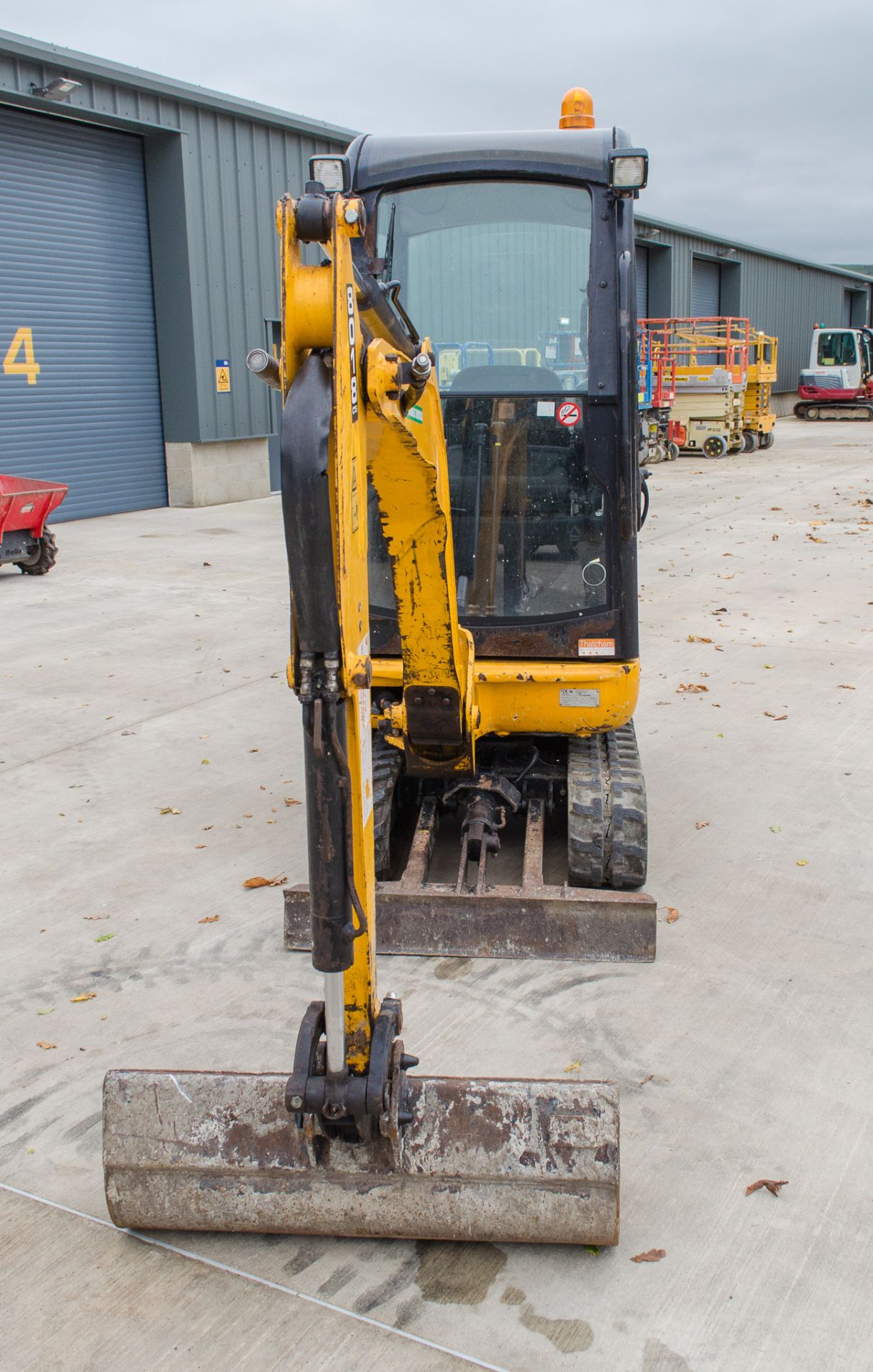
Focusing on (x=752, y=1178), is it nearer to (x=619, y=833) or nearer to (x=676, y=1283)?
(x=676, y=1283)

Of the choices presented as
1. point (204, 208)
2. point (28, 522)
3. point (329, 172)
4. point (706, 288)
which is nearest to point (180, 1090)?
point (329, 172)

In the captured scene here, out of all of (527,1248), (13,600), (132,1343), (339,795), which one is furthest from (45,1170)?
(13,600)

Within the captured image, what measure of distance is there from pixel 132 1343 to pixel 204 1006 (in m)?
1.64

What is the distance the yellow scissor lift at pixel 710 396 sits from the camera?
1031 inches

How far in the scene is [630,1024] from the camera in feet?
14.5

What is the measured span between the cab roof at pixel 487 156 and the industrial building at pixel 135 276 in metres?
12.1

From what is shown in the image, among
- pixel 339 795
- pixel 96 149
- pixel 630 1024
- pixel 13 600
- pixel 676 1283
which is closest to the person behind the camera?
pixel 339 795

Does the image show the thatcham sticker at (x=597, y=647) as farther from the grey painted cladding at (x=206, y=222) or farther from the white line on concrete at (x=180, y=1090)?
the grey painted cladding at (x=206, y=222)

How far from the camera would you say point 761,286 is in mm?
44062

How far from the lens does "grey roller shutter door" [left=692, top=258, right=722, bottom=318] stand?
3928 centimetres

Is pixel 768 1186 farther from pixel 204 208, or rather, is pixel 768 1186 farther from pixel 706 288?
pixel 706 288

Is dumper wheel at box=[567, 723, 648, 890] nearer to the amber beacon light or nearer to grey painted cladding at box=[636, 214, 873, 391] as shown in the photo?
the amber beacon light

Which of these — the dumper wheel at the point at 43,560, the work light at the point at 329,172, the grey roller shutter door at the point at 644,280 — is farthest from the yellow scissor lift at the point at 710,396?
the work light at the point at 329,172

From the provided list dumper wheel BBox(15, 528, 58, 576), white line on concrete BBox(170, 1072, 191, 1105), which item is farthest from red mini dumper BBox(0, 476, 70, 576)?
white line on concrete BBox(170, 1072, 191, 1105)
